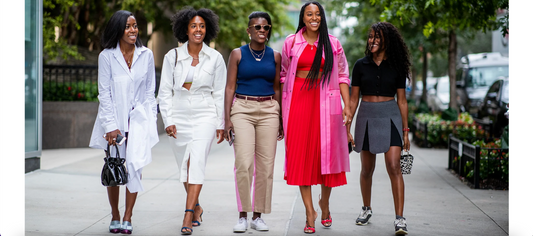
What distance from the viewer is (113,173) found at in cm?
488

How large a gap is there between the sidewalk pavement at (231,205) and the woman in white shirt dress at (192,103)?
590 mm

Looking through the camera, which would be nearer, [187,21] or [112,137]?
[112,137]

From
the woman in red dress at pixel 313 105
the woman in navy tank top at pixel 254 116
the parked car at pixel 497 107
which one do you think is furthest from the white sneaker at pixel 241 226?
the parked car at pixel 497 107

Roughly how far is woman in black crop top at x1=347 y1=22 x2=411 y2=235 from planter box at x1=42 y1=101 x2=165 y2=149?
27.7 feet

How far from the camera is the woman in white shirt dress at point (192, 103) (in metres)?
5.14

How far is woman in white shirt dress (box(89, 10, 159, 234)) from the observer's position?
5.01 m

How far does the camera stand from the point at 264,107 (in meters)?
5.19

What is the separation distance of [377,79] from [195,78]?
1.67m

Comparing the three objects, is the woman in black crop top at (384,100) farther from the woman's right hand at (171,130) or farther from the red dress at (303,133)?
the woman's right hand at (171,130)

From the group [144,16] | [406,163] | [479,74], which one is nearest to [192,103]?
[406,163]

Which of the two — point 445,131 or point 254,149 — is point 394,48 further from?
point 445,131

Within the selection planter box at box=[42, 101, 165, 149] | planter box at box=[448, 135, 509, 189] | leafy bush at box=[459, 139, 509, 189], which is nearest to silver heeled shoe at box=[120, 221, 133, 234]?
planter box at box=[448, 135, 509, 189]

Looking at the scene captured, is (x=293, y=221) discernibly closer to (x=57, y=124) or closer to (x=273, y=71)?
(x=273, y=71)
